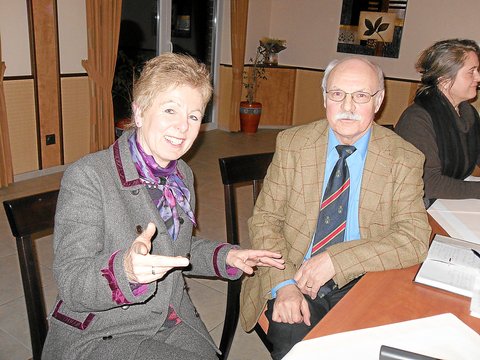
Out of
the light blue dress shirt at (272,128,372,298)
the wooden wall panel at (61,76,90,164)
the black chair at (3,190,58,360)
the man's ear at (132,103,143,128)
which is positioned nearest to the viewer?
the black chair at (3,190,58,360)

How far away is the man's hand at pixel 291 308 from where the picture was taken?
140cm

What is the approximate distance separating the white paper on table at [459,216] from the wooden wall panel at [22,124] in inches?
154

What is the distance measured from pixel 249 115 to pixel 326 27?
1915 mm

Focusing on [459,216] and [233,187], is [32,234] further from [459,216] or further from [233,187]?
[459,216]

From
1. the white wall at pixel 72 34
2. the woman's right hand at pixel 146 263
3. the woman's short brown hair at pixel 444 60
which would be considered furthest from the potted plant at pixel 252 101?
the woman's right hand at pixel 146 263

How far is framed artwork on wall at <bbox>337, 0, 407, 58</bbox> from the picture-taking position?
6.66 meters

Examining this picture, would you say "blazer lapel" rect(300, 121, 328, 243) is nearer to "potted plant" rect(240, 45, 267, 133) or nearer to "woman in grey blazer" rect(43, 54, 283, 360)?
"woman in grey blazer" rect(43, 54, 283, 360)

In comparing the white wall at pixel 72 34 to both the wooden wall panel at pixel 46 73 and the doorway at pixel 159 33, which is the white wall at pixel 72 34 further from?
the doorway at pixel 159 33

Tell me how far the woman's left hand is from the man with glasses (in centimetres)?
9

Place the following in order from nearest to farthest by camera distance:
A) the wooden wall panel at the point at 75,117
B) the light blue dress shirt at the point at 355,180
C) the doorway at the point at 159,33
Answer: the light blue dress shirt at the point at 355,180 < the wooden wall panel at the point at 75,117 < the doorway at the point at 159,33

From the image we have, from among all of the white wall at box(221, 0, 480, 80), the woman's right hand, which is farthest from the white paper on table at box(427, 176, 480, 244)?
the white wall at box(221, 0, 480, 80)

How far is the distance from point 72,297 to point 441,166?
1.81 m

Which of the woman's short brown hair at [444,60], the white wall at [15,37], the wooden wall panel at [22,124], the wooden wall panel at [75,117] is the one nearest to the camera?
the woman's short brown hair at [444,60]

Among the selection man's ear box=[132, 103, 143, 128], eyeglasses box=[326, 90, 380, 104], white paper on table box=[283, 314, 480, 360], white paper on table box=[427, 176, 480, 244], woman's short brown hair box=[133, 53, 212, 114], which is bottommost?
white paper on table box=[427, 176, 480, 244]
